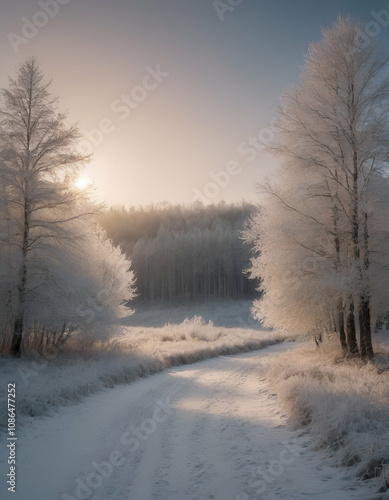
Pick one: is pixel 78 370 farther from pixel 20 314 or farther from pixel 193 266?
pixel 193 266

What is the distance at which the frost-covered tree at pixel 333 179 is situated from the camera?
11.0 m

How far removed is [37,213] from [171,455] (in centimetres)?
1272

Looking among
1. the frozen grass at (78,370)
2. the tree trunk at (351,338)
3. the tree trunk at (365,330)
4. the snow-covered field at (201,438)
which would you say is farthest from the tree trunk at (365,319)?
the frozen grass at (78,370)

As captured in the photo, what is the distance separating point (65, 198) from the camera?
1483 cm

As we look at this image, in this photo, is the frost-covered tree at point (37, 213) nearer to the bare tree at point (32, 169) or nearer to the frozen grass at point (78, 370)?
the bare tree at point (32, 169)

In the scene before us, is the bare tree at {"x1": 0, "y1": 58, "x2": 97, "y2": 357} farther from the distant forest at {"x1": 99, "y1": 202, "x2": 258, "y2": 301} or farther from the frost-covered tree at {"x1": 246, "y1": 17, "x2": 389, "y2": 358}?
the distant forest at {"x1": 99, "y1": 202, "x2": 258, "y2": 301}

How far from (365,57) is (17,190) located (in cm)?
1381

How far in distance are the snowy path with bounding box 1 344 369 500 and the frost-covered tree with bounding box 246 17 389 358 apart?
176 inches

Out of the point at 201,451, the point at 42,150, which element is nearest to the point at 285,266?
the point at 201,451

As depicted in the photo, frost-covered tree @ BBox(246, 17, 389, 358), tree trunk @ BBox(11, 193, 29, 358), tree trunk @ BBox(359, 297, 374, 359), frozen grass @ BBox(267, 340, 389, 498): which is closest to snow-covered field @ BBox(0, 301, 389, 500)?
frozen grass @ BBox(267, 340, 389, 498)

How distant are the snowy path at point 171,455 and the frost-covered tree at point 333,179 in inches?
176

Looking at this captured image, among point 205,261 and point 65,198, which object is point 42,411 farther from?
point 205,261

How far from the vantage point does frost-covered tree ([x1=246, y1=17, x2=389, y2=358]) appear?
10992 millimetres

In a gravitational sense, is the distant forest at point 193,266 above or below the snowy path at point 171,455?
above
